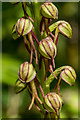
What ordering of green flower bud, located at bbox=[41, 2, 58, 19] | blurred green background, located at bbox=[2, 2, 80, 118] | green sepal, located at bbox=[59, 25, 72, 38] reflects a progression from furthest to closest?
blurred green background, located at bbox=[2, 2, 80, 118]
green sepal, located at bbox=[59, 25, 72, 38]
green flower bud, located at bbox=[41, 2, 58, 19]

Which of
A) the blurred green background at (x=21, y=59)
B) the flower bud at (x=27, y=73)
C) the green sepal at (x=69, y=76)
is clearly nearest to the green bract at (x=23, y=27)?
the flower bud at (x=27, y=73)

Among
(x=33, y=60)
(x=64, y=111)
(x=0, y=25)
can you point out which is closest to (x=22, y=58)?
(x=0, y=25)

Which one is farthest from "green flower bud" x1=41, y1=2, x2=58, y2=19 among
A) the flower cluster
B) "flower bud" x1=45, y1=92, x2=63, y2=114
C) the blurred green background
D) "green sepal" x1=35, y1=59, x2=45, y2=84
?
the blurred green background

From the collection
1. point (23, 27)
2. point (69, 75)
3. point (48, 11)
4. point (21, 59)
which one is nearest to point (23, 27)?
point (23, 27)

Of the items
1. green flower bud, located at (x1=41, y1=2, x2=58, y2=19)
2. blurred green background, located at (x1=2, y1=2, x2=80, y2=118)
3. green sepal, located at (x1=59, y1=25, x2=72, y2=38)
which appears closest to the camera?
green flower bud, located at (x1=41, y1=2, x2=58, y2=19)

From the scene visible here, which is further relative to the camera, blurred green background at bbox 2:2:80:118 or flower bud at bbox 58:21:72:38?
blurred green background at bbox 2:2:80:118

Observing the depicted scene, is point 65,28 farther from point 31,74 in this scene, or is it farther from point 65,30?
point 31,74

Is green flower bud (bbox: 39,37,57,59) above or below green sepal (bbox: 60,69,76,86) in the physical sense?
above

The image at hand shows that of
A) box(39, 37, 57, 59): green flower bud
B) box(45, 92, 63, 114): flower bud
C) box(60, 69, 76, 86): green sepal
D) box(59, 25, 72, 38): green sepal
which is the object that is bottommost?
box(45, 92, 63, 114): flower bud

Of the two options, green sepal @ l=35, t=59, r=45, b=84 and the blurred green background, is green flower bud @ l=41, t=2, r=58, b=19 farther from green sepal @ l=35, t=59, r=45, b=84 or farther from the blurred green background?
the blurred green background
